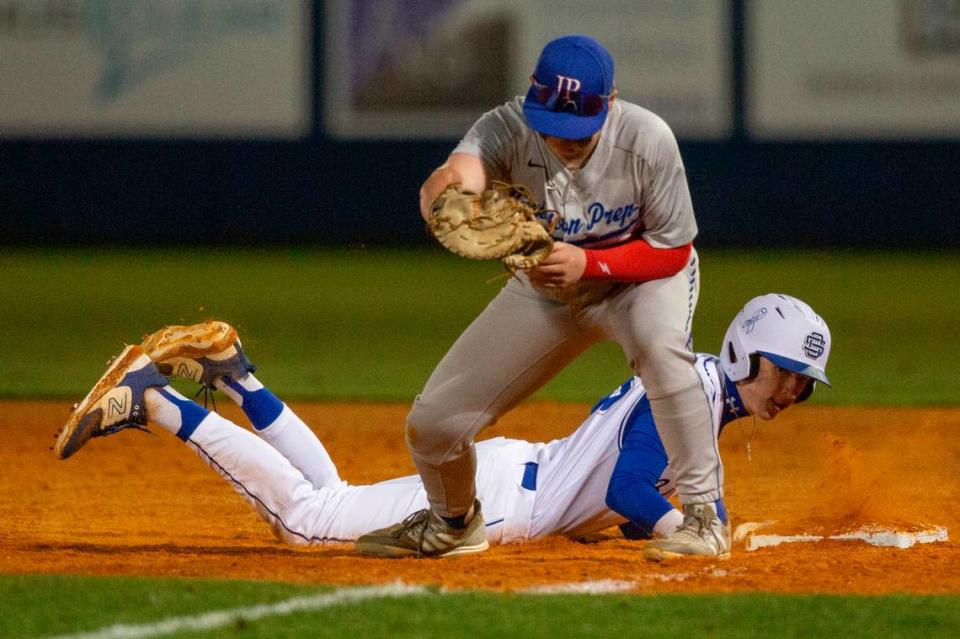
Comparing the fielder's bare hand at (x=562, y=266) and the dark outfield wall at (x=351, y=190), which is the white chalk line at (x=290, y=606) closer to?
the fielder's bare hand at (x=562, y=266)

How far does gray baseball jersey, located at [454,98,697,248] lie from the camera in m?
4.34

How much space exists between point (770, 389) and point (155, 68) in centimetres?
1408

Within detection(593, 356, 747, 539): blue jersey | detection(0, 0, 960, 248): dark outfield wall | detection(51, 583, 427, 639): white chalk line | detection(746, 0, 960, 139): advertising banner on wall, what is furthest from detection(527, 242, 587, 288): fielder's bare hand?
detection(746, 0, 960, 139): advertising banner on wall

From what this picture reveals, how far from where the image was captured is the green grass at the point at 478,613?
12.1 feet

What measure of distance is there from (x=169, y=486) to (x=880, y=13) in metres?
13.5

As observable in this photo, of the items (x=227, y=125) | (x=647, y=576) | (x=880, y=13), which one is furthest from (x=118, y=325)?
(x=880, y=13)

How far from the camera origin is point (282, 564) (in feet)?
15.0

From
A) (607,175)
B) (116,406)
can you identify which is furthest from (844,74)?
(116,406)

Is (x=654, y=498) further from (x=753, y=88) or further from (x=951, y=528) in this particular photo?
(x=753, y=88)

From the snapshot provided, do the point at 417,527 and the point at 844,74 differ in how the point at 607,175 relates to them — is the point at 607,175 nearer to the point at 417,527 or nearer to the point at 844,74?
the point at 417,527

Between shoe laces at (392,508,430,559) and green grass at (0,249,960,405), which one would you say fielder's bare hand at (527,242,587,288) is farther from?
green grass at (0,249,960,405)

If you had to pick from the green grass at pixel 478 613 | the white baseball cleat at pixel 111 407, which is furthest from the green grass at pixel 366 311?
the green grass at pixel 478 613

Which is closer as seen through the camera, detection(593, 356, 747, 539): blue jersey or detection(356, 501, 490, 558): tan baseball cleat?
detection(593, 356, 747, 539): blue jersey

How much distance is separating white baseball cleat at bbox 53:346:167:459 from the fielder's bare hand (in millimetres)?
1486
